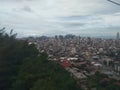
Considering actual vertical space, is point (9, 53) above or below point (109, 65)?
above

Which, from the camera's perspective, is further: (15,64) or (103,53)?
(103,53)

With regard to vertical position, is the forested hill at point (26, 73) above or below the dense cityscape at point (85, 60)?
above

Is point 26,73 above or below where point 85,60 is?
above

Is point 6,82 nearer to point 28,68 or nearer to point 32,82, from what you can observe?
point 28,68

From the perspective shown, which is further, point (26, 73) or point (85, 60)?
point (85, 60)

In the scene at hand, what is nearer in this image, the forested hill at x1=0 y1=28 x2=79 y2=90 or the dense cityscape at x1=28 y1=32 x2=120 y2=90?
the forested hill at x1=0 y1=28 x2=79 y2=90

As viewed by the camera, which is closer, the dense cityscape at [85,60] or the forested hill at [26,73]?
the forested hill at [26,73]

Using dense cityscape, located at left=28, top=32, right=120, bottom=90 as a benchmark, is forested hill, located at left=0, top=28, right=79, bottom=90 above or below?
above

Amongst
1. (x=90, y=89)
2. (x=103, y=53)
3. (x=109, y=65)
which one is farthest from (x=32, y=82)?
(x=103, y=53)
